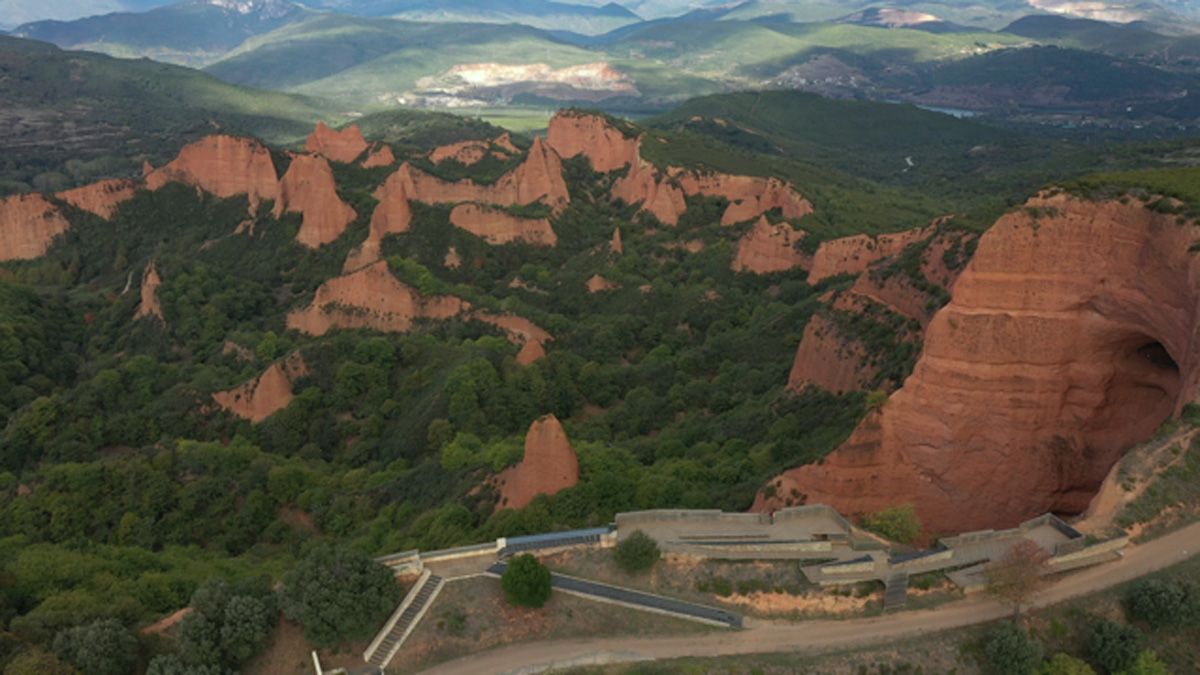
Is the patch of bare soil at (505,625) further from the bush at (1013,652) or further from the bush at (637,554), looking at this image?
the bush at (1013,652)

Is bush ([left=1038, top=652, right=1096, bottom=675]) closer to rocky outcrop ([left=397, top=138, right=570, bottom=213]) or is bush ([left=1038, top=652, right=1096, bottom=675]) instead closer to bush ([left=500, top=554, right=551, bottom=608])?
bush ([left=500, top=554, right=551, bottom=608])

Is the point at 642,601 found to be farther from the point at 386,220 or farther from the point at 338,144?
the point at 338,144

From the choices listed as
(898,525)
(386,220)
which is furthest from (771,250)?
(898,525)

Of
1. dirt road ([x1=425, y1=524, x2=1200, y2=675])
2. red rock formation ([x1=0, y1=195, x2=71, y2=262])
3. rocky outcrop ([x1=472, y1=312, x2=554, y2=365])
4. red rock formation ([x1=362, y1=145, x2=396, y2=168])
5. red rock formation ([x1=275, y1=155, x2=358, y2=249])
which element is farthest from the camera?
red rock formation ([x1=362, y1=145, x2=396, y2=168])

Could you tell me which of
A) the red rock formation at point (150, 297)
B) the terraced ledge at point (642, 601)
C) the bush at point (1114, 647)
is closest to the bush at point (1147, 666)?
the bush at point (1114, 647)

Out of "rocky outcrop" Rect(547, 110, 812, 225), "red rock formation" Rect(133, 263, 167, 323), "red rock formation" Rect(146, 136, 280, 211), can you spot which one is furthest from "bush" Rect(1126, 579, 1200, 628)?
"red rock formation" Rect(146, 136, 280, 211)
